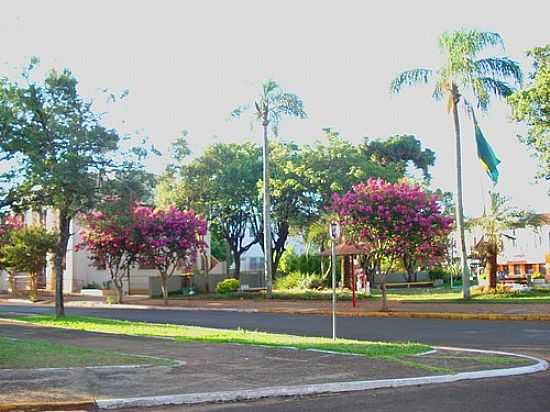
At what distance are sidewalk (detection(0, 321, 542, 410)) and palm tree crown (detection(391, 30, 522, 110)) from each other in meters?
17.8

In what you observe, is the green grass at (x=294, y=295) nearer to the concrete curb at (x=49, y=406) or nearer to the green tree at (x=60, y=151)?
the green tree at (x=60, y=151)

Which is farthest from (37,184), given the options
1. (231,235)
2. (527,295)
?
(231,235)

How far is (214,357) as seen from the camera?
13.0 m

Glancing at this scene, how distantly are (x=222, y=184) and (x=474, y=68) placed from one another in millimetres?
19341

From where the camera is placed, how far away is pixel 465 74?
95.5 ft

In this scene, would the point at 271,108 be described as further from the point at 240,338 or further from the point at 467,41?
A: the point at 240,338

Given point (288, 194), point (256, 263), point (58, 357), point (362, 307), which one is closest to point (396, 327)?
point (362, 307)

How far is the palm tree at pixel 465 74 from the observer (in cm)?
2889

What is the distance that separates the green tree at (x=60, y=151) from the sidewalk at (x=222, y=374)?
7.61m

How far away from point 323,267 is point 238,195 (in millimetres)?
6993

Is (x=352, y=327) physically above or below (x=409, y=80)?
below

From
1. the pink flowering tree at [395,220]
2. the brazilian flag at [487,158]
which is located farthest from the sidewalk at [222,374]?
the brazilian flag at [487,158]

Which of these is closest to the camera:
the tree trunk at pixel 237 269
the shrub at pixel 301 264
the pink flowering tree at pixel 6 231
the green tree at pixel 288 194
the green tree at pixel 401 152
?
the pink flowering tree at pixel 6 231

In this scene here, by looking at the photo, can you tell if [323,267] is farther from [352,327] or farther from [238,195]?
[352,327]
